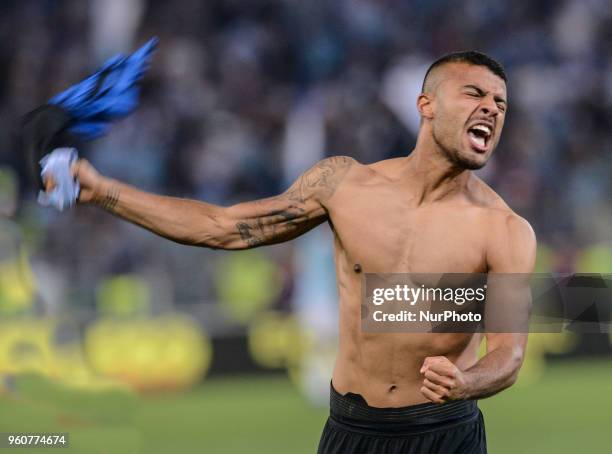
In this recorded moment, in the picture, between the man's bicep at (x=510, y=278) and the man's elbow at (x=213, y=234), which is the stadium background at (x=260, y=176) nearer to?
the man's elbow at (x=213, y=234)

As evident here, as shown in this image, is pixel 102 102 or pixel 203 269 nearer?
pixel 102 102

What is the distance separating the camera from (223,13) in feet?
53.7

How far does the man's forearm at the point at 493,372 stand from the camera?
4.77 metres

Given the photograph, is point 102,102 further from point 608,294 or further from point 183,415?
point 183,415

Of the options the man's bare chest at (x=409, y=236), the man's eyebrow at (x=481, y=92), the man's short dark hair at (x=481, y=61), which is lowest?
the man's bare chest at (x=409, y=236)

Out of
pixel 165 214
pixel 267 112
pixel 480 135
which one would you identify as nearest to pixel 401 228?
pixel 480 135

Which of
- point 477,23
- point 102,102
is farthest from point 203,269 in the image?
point 102,102

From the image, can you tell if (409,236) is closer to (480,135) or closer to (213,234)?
(480,135)

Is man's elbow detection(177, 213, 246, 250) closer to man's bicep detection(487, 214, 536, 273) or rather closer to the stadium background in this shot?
man's bicep detection(487, 214, 536, 273)

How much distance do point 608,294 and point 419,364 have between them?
1317 millimetres

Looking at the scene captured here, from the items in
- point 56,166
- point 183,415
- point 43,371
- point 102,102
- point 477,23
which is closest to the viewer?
point 56,166

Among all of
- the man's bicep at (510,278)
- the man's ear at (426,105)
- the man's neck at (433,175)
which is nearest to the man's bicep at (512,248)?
the man's bicep at (510,278)

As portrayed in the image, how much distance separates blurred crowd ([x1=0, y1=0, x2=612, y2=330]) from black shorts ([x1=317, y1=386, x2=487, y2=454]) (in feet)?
Answer: 24.4

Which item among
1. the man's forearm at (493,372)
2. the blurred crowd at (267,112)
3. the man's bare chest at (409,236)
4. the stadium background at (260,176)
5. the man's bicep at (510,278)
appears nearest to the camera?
the man's forearm at (493,372)
